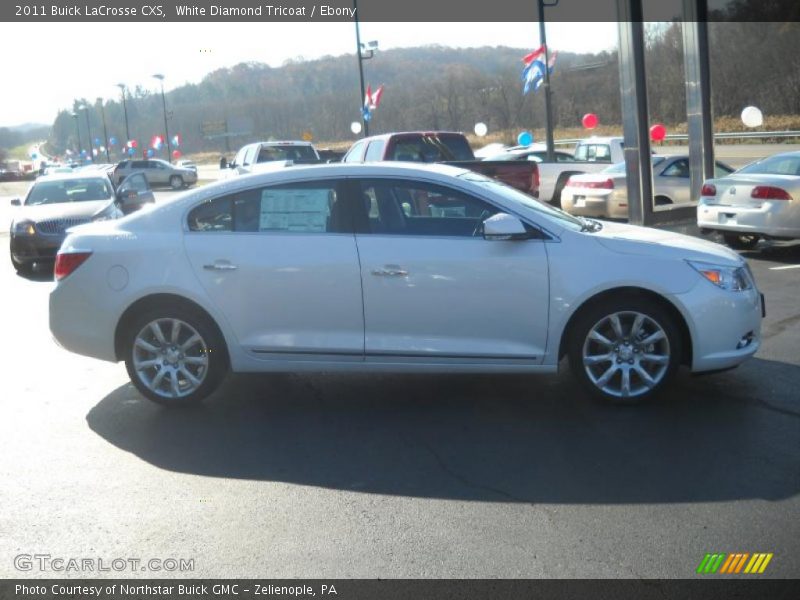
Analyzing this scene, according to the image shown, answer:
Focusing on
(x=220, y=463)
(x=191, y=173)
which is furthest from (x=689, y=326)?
(x=191, y=173)

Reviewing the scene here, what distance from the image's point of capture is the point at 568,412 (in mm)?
5863

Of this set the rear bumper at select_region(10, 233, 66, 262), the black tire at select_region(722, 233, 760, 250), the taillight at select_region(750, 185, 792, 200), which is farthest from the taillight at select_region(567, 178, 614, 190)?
the rear bumper at select_region(10, 233, 66, 262)

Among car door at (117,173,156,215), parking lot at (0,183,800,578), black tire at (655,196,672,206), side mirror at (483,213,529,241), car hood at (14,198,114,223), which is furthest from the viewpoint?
car door at (117,173,156,215)

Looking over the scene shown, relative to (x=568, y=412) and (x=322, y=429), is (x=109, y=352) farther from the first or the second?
(x=568, y=412)

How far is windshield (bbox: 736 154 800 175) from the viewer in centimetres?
1209

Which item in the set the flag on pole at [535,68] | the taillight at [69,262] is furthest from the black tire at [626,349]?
the flag on pole at [535,68]

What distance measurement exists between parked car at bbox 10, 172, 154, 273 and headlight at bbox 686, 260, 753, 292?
11.5 m

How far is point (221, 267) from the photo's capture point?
6.05 metres

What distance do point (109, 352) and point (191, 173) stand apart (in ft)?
148

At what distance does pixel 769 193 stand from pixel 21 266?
12260 mm

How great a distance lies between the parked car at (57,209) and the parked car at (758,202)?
32.7 feet

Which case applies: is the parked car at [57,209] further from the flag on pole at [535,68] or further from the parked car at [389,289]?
the flag on pole at [535,68]

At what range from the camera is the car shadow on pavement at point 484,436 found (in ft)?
15.3

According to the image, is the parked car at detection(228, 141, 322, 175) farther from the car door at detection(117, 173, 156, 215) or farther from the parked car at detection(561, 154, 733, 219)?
the parked car at detection(561, 154, 733, 219)
